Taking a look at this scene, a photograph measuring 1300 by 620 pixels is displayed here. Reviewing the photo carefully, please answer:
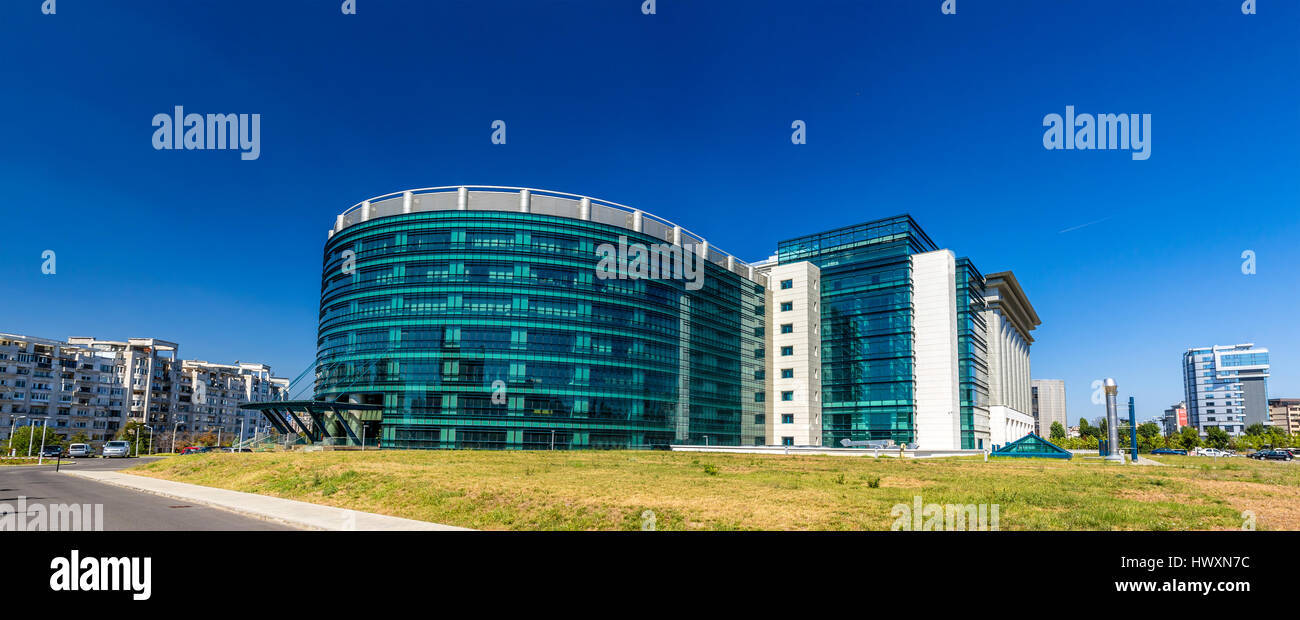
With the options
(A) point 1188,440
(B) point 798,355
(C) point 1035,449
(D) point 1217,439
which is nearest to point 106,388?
(B) point 798,355

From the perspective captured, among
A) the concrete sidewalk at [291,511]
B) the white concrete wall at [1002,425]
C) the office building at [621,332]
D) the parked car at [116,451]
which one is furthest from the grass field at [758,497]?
the white concrete wall at [1002,425]

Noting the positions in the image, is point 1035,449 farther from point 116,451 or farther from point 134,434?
point 134,434

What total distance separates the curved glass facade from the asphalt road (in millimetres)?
36334

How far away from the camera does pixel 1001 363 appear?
11056 cm

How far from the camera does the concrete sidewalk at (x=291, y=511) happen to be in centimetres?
1616

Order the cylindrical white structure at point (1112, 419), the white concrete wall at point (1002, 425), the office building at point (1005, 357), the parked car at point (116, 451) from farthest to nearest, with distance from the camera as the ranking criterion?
the office building at point (1005, 357)
the white concrete wall at point (1002, 425)
the parked car at point (116, 451)
the cylindrical white structure at point (1112, 419)

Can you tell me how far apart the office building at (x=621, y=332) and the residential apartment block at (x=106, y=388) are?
3136 cm

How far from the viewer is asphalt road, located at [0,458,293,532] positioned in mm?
17578

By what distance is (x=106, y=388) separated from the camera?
4879 inches

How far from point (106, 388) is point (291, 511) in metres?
138

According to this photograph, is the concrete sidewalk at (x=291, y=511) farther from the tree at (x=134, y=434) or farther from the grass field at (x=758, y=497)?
the tree at (x=134, y=434)
